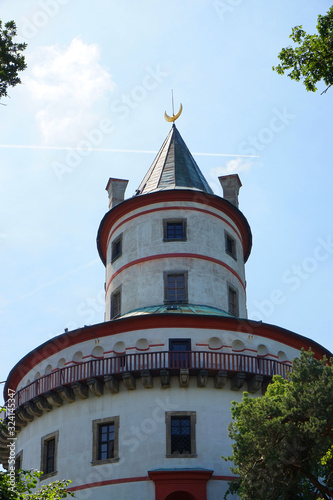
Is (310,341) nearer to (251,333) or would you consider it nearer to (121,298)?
(251,333)

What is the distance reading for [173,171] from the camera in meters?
45.0

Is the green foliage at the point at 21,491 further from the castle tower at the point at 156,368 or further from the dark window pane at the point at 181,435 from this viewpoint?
the dark window pane at the point at 181,435

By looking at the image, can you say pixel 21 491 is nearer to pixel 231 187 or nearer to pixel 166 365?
pixel 166 365

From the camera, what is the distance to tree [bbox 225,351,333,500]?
2644cm

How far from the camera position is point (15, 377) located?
41281mm

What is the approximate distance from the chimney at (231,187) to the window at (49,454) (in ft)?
57.6

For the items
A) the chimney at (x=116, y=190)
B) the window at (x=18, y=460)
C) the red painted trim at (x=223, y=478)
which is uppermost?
the chimney at (x=116, y=190)

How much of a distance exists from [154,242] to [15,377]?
32.8 ft

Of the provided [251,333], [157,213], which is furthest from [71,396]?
[157,213]

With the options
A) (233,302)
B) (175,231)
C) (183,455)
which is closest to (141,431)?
(183,455)

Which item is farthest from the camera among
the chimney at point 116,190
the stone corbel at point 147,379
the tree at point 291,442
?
the chimney at point 116,190

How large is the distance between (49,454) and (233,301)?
12176 millimetres

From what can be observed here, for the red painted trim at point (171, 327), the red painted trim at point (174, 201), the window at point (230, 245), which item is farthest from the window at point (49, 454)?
the window at point (230, 245)

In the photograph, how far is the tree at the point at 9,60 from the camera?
2184cm
